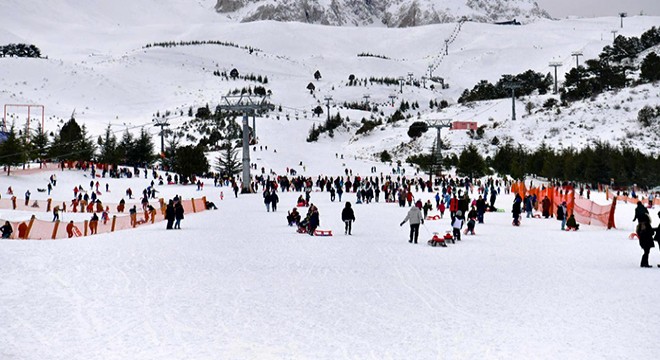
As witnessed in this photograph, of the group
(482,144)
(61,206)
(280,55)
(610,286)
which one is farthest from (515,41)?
(610,286)

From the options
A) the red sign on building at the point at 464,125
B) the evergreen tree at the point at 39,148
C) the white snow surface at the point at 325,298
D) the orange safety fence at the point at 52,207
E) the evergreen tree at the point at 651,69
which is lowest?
the white snow surface at the point at 325,298

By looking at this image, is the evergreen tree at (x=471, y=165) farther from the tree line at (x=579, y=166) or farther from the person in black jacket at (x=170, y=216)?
the person in black jacket at (x=170, y=216)

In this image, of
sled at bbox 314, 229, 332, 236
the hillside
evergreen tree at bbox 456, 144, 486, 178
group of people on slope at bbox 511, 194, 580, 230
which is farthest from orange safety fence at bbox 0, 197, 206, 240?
the hillside

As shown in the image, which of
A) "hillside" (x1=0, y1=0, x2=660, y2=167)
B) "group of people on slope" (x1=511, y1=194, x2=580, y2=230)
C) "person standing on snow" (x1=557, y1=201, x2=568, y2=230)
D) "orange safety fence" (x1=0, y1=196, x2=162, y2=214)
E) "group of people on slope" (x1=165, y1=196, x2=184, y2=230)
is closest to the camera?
"group of people on slope" (x1=511, y1=194, x2=580, y2=230)

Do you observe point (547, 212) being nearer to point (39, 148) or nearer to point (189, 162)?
point (189, 162)

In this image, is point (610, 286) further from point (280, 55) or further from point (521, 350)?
point (280, 55)

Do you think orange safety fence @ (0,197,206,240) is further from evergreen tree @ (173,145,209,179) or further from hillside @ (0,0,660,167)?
hillside @ (0,0,660,167)

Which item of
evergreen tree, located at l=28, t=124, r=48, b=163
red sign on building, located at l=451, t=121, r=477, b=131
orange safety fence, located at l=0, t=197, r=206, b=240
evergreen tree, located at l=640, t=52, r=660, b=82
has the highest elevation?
evergreen tree, located at l=640, t=52, r=660, b=82

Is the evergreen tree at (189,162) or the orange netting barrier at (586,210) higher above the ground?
the evergreen tree at (189,162)

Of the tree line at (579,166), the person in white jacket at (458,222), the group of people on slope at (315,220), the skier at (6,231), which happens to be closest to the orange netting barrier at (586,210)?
the person in white jacket at (458,222)

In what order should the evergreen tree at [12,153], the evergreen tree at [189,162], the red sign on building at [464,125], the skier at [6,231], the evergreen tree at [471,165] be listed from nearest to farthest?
the skier at [6,231], the evergreen tree at [12,153], the evergreen tree at [189,162], the evergreen tree at [471,165], the red sign on building at [464,125]

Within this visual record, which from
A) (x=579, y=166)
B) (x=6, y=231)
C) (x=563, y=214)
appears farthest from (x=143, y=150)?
(x=563, y=214)

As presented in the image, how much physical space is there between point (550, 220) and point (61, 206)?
20.6 m

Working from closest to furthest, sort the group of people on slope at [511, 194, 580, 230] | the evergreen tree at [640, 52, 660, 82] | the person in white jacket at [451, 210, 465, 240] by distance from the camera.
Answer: the person in white jacket at [451, 210, 465, 240], the group of people on slope at [511, 194, 580, 230], the evergreen tree at [640, 52, 660, 82]
